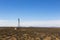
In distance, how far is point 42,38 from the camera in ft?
90.6

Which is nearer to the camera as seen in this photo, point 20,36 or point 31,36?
point 20,36

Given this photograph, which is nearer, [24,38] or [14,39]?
[14,39]

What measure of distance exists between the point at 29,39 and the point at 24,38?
1.14 m

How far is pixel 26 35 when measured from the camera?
26.6 metres

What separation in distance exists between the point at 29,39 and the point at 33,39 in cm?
74

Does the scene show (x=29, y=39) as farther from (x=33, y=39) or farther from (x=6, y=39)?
(x=6, y=39)

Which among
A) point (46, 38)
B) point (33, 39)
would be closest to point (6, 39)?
point (33, 39)

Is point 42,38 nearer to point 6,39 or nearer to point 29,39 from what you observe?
point 29,39

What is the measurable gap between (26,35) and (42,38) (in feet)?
9.12

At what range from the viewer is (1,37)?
73.2ft

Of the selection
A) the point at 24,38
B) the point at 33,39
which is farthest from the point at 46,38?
the point at 24,38

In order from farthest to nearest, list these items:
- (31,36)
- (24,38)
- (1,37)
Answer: (31,36)
(24,38)
(1,37)

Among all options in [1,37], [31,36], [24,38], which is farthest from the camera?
[31,36]

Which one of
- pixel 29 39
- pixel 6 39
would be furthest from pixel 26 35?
pixel 6 39
